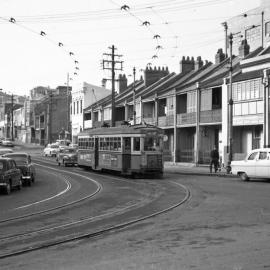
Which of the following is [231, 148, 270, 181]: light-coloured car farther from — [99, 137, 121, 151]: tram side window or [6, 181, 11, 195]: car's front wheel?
[6, 181, 11, 195]: car's front wheel

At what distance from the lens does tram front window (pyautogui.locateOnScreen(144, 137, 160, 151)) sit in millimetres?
30234

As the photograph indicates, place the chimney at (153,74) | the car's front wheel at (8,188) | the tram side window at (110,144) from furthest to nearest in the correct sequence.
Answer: the chimney at (153,74)
the tram side window at (110,144)
the car's front wheel at (8,188)

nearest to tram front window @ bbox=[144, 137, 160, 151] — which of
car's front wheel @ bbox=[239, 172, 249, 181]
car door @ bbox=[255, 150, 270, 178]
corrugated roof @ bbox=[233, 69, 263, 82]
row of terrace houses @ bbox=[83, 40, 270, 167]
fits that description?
row of terrace houses @ bbox=[83, 40, 270, 167]

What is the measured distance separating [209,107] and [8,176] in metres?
24.5

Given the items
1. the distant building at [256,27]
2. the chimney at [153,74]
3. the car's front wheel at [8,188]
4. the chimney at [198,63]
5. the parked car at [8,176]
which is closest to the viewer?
the parked car at [8,176]

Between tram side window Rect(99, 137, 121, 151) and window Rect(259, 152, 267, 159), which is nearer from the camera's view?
window Rect(259, 152, 267, 159)

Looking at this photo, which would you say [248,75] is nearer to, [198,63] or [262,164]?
[262,164]

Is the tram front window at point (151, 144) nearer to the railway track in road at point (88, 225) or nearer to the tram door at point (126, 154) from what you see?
the tram door at point (126, 154)

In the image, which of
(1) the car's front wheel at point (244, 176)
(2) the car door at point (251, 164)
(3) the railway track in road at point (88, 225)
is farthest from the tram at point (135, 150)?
(3) the railway track in road at point (88, 225)

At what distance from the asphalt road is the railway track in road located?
340mm

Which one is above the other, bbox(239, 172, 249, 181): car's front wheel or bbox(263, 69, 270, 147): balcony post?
bbox(263, 69, 270, 147): balcony post

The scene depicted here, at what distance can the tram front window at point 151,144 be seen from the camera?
30.2 meters

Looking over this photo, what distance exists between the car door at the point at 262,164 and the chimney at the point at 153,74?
129 ft

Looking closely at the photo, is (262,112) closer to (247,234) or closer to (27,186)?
(27,186)
